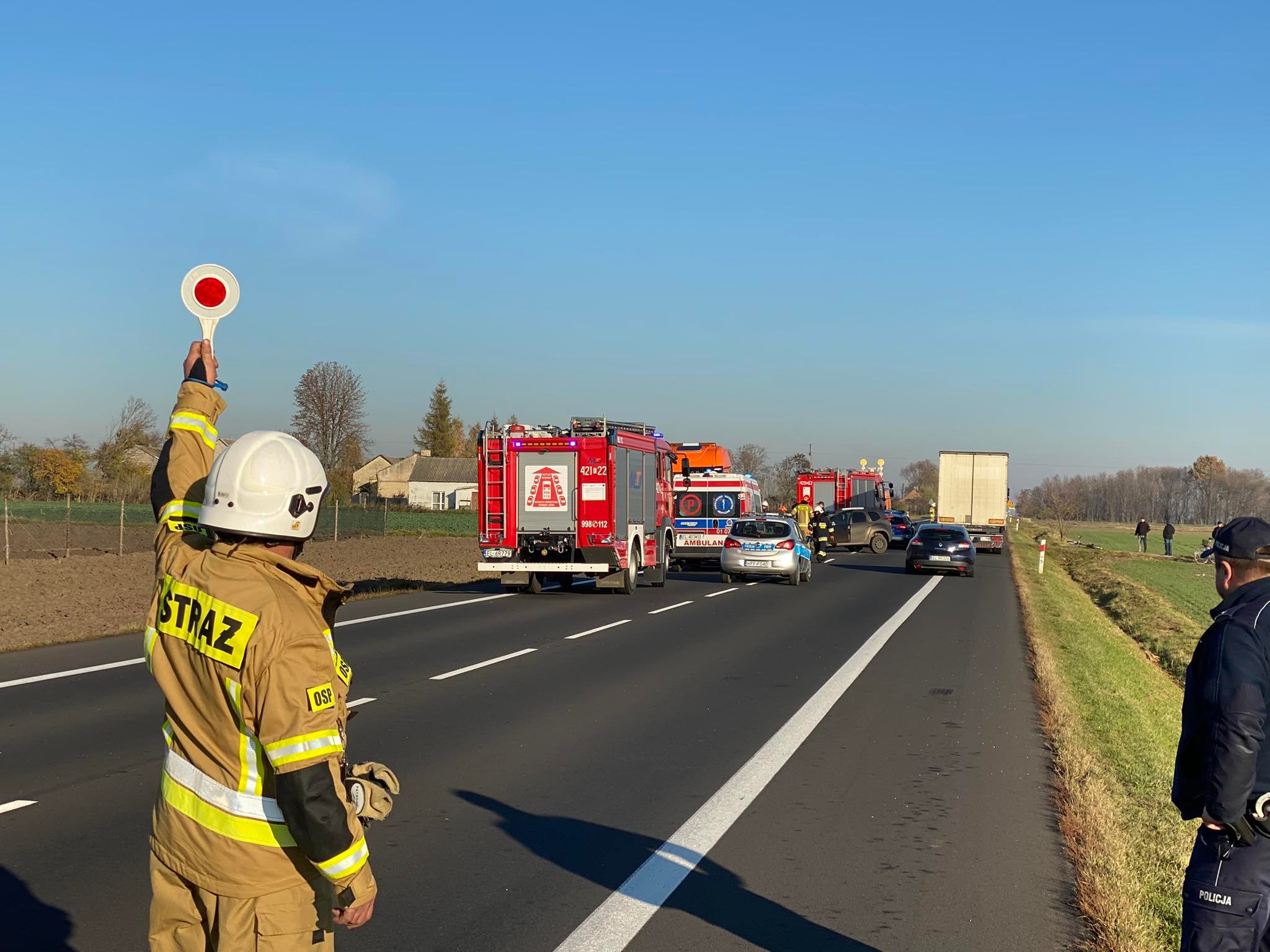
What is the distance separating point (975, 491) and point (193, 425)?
47.7 metres

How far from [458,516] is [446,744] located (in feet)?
237

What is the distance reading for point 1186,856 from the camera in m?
6.82

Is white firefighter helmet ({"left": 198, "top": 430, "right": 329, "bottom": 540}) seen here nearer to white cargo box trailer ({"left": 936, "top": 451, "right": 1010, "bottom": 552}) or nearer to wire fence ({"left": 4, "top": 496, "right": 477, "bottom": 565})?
wire fence ({"left": 4, "top": 496, "right": 477, "bottom": 565})

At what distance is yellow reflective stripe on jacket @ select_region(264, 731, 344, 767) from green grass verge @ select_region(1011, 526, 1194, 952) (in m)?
3.86

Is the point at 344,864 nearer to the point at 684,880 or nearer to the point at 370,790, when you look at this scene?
the point at 370,790

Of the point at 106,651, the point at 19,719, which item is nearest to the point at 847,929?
the point at 19,719

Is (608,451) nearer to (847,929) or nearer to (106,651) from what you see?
(106,651)

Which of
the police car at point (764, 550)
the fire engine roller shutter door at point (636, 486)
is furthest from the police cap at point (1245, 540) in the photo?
the police car at point (764, 550)

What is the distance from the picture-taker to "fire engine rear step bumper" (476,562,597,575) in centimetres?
2309

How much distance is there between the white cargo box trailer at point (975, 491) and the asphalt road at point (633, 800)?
3434 cm

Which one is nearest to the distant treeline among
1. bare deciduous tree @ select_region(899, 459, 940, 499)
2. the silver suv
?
bare deciduous tree @ select_region(899, 459, 940, 499)

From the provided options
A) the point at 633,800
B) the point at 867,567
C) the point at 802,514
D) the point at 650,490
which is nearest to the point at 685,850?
the point at 633,800

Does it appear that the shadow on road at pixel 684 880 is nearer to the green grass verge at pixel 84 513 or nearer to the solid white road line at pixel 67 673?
the solid white road line at pixel 67 673

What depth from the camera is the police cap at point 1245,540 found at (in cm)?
422
